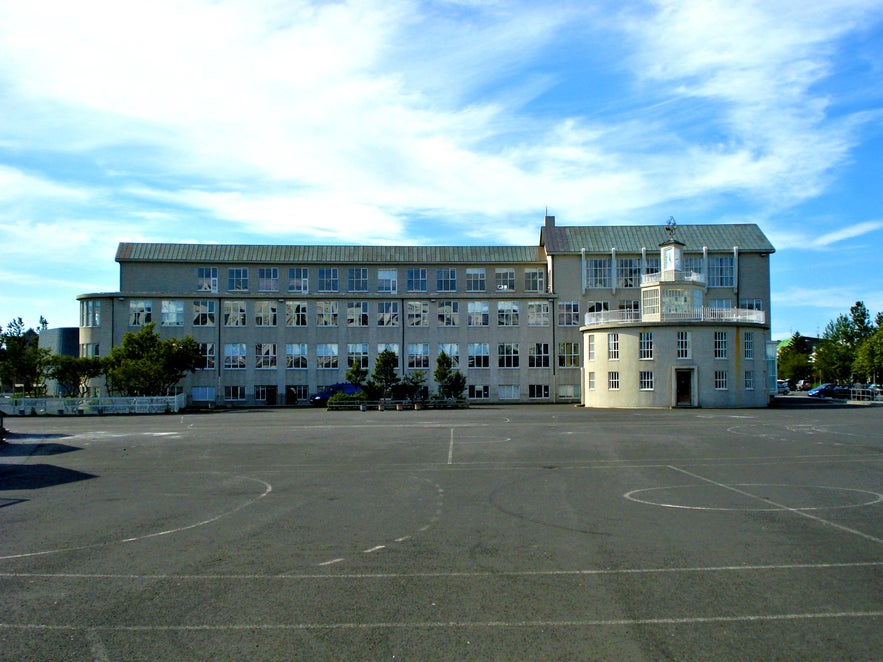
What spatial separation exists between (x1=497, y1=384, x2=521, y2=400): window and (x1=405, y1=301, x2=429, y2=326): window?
922 centimetres

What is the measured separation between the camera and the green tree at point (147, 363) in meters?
55.1

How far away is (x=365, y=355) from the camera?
6875 cm

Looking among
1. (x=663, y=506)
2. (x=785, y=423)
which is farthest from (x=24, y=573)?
(x=785, y=423)

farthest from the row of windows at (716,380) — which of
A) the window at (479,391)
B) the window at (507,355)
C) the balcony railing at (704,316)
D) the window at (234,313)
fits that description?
the window at (234,313)

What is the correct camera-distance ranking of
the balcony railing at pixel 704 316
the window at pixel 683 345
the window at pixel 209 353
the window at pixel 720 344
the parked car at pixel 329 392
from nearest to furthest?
the window at pixel 683 345, the window at pixel 720 344, the balcony railing at pixel 704 316, the parked car at pixel 329 392, the window at pixel 209 353

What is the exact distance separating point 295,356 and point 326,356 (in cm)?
283

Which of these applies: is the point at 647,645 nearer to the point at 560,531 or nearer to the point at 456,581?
the point at 456,581

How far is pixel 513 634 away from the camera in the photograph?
660 centimetres

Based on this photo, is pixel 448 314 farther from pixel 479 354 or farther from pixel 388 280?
pixel 388 280

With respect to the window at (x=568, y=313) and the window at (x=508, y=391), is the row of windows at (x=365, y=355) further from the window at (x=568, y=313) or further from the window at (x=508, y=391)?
the window at (x=568, y=313)

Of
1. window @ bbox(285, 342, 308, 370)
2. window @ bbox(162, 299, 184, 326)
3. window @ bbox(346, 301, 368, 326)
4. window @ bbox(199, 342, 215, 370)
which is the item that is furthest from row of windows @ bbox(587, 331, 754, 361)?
window @ bbox(162, 299, 184, 326)

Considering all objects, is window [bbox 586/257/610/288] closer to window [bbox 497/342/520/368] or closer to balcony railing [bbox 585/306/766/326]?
window [bbox 497/342/520/368]

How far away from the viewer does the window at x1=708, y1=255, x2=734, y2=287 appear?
69.4 m

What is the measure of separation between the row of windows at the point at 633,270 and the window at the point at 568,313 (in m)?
2.47
